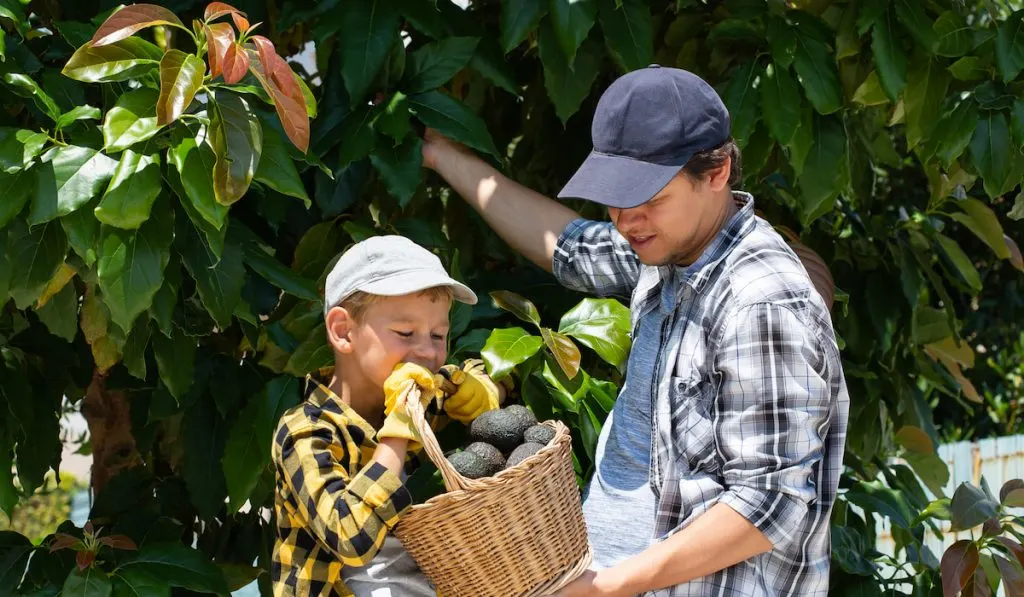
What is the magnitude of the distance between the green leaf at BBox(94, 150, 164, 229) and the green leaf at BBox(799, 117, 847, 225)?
4.22 feet

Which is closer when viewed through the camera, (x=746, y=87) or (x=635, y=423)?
(x=635, y=423)

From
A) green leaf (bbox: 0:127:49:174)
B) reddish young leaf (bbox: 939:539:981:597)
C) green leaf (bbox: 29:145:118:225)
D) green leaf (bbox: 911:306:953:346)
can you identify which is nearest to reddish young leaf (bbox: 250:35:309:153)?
green leaf (bbox: 29:145:118:225)

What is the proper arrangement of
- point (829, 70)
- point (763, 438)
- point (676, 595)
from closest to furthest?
point (763, 438) → point (676, 595) → point (829, 70)

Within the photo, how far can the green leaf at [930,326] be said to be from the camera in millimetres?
3225

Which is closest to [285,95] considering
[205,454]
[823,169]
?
[205,454]

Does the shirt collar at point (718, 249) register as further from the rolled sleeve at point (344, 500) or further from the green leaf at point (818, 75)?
the green leaf at point (818, 75)

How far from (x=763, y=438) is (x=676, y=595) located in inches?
11.3

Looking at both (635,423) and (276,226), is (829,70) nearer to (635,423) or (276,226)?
(635,423)

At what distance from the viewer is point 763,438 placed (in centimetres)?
174

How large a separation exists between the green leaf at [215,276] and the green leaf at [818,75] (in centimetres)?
112

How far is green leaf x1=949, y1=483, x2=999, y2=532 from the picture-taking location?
2.71 meters

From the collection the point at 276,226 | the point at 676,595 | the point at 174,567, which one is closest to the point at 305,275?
the point at 276,226

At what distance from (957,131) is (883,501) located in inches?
35.1

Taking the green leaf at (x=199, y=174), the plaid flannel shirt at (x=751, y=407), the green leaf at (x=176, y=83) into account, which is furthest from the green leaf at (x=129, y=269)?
the plaid flannel shirt at (x=751, y=407)
